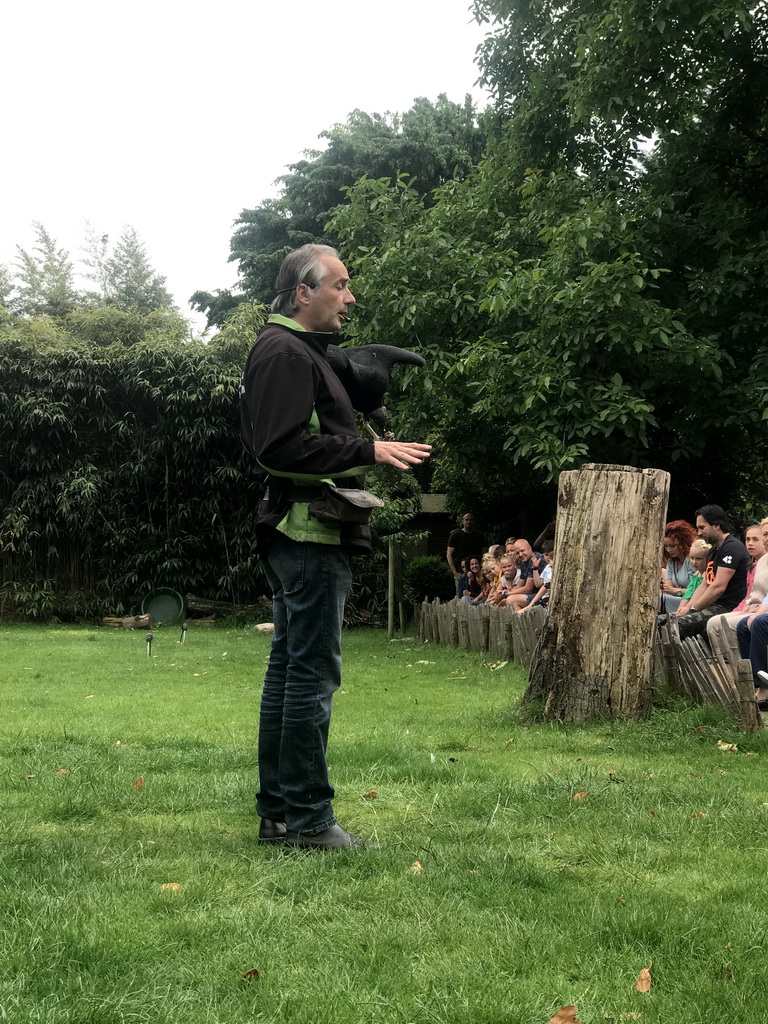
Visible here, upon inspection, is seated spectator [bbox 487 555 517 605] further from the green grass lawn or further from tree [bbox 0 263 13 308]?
tree [bbox 0 263 13 308]

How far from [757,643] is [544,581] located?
4773mm

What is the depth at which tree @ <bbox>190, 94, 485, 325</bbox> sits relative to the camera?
2827 cm

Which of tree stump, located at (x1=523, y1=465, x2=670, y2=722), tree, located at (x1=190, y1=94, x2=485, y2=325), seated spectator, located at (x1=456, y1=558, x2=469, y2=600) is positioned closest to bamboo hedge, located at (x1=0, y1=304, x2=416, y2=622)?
seated spectator, located at (x1=456, y1=558, x2=469, y2=600)

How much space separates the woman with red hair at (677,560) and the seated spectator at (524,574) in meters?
2.28

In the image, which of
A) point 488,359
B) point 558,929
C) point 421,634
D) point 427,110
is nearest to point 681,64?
point 488,359

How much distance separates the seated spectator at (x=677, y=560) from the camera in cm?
1046

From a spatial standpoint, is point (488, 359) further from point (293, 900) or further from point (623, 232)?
point (293, 900)

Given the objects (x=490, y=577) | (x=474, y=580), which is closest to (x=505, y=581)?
(x=490, y=577)

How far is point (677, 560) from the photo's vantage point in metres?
10.7

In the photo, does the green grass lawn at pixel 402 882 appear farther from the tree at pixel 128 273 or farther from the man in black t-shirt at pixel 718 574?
the tree at pixel 128 273

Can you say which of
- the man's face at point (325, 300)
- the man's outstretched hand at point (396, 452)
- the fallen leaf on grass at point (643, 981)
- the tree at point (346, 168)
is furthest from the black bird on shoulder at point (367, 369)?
the tree at point (346, 168)

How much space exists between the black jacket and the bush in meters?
15.7

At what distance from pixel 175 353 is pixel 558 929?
18.8 meters

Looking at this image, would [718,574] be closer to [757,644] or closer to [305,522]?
[757,644]
